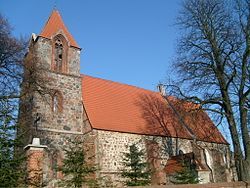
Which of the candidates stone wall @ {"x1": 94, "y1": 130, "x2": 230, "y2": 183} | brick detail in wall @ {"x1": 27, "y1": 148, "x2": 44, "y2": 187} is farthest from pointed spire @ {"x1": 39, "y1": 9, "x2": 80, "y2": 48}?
brick detail in wall @ {"x1": 27, "y1": 148, "x2": 44, "y2": 187}

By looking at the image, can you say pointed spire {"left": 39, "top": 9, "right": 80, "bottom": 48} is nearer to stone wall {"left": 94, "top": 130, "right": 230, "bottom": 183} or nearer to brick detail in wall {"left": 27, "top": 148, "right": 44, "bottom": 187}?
stone wall {"left": 94, "top": 130, "right": 230, "bottom": 183}

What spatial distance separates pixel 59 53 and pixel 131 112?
7.05m

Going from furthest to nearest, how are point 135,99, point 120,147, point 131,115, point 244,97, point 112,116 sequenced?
point 135,99 < point 131,115 < point 112,116 < point 120,147 < point 244,97

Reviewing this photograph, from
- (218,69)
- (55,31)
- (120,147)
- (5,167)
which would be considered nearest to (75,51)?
(55,31)

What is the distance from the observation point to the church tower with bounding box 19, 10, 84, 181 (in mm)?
18234

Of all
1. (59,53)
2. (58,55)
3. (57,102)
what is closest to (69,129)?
(57,102)

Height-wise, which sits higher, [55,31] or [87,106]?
[55,31]

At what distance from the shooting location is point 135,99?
25.4m

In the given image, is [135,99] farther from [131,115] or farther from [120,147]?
[120,147]

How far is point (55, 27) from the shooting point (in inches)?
870

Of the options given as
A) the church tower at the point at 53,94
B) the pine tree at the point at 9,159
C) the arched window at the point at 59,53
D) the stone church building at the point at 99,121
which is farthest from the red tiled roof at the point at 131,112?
the pine tree at the point at 9,159

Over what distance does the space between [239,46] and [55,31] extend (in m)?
13.1

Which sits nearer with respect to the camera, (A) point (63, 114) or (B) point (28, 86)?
(B) point (28, 86)

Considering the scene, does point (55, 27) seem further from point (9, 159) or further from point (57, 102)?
point (9, 159)
